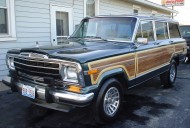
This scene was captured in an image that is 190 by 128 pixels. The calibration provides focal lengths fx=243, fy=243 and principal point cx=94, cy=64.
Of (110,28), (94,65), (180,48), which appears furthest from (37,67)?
(180,48)

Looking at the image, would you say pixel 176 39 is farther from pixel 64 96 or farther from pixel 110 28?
pixel 64 96

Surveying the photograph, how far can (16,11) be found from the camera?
24.3 ft

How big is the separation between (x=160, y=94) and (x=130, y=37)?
208 cm

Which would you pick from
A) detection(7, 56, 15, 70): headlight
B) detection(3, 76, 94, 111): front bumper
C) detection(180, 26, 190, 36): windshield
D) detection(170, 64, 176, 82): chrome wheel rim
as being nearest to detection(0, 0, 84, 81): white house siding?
detection(7, 56, 15, 70): headlight

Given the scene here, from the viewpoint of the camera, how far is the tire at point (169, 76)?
6.67 meters

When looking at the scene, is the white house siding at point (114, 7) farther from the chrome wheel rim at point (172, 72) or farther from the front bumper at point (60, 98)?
the front bumper at point (60, 98)

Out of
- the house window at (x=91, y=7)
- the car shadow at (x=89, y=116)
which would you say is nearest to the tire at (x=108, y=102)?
the car shadow at (x=89, y=116)

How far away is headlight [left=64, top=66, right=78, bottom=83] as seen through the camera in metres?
3.62

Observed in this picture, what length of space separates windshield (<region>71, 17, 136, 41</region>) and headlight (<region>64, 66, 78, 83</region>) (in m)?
1.68

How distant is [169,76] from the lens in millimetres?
6730

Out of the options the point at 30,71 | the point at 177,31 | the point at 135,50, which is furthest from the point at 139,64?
the point at 177,31

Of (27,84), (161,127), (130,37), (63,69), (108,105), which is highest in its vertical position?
(130,37)

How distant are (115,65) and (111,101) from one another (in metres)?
0.65

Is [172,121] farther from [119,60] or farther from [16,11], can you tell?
[16,11]
